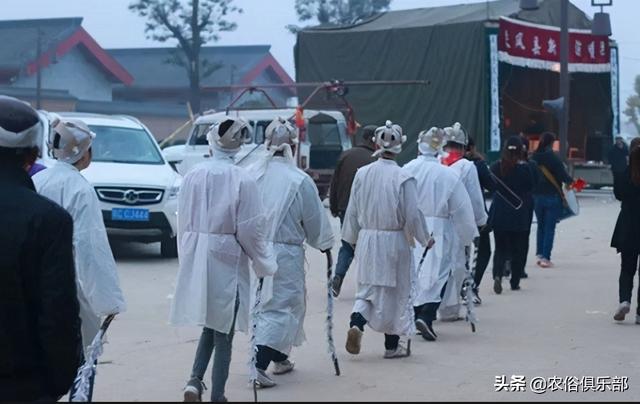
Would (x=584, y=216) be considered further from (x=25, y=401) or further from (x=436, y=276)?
(x=25, y=401)

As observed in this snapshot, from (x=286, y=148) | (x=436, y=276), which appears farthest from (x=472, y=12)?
(x=286, y=148)

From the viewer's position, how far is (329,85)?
98.3ft

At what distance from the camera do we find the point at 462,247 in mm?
10984

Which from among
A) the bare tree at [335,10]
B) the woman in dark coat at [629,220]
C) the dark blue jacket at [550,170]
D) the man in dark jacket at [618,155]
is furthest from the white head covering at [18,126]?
the bare tree at [335,10]

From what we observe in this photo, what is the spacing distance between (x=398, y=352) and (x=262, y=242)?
8.46 ft

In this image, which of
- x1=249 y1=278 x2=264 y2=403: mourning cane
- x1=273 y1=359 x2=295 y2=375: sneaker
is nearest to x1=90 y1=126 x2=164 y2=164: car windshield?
x1=273 y1=359 x2=295 y2=375: sneaker

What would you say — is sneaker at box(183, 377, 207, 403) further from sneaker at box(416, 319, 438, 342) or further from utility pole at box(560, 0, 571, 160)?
utility pole at box(560, 0, 571, 160)

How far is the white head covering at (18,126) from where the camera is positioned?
13.0ft

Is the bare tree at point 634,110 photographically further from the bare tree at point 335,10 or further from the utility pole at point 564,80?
the utility pole at point 564,80

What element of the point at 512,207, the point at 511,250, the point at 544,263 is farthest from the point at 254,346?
the point at 544,263

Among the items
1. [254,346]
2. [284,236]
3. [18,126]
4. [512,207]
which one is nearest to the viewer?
[18,126]

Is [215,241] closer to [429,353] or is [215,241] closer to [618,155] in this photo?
[429,353]

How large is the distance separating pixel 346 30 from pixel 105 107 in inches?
396

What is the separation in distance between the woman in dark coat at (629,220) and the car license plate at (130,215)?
6735 millimetres
